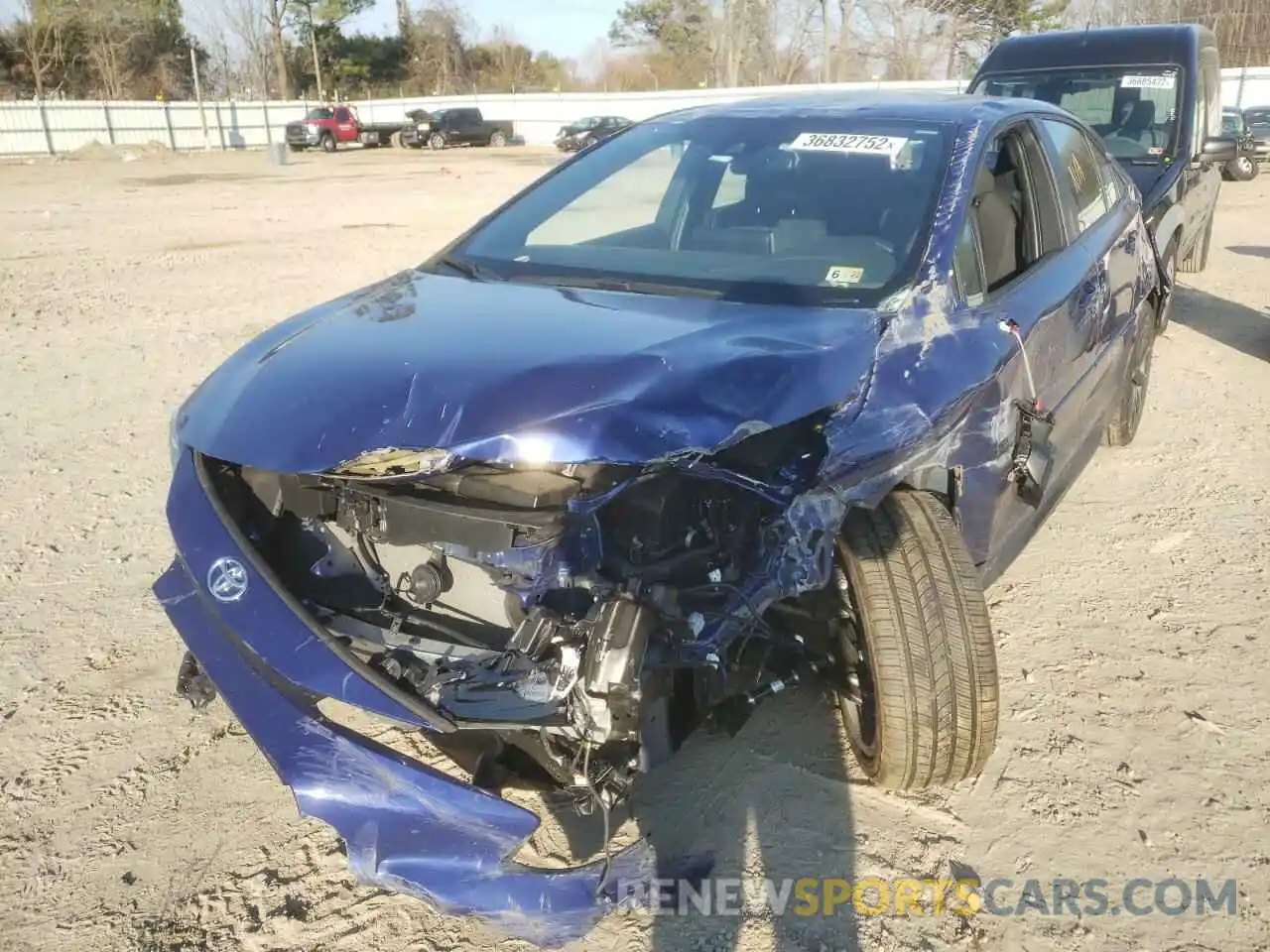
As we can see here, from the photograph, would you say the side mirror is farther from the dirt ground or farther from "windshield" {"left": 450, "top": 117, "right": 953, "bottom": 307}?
"windshield" {"left": 450, "top": 117, "right": 953, "bottom": 307}

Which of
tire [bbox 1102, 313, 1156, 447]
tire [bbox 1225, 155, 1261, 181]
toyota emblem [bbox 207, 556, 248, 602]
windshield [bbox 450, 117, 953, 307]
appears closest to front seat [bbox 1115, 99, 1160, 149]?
tire [bbox 1102, 313, 1156, 447]

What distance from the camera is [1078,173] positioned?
413 cm

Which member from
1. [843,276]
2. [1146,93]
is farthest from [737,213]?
[1146,93]

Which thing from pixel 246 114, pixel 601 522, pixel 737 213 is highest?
pixel 246 114

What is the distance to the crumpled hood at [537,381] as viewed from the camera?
212cm

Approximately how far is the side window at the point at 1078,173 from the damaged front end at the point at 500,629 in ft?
7.18

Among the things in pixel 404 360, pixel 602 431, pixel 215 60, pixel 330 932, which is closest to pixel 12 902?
pixel 330 932

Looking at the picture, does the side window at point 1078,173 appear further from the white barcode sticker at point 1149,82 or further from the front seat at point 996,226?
the white barcode sticker at point 1149,82

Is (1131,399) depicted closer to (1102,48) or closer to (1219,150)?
(1219,150)

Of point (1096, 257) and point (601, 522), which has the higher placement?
point (1096, 257)

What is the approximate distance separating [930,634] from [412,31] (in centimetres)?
6577

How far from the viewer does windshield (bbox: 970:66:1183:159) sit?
7.46 m

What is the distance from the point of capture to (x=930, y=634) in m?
2.45

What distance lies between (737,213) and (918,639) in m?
1.65
